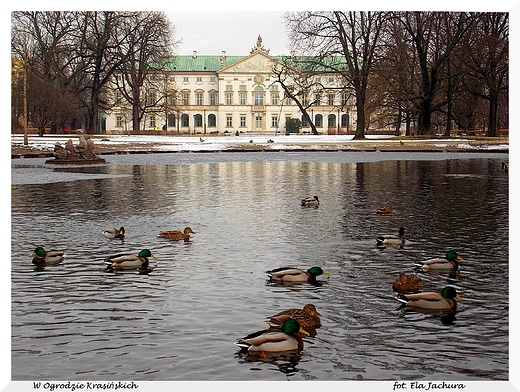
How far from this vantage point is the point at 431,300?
10156 mm

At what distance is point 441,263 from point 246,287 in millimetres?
3716

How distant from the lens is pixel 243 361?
8102 mm

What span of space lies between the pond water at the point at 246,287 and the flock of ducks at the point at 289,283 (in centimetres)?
18

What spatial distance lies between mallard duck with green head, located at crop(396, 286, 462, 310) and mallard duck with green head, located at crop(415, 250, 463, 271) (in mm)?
2213

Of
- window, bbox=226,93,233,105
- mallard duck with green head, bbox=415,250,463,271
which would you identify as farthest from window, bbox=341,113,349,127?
mallard duck with green head, bbox=415,250,463,271

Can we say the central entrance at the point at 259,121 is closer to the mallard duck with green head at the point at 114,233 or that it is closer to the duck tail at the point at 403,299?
the mallard duck with green head at the point at 114,233

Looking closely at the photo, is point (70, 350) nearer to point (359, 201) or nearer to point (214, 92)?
point (359, 201)

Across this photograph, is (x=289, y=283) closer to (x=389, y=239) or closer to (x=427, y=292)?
(x=427, y=292)

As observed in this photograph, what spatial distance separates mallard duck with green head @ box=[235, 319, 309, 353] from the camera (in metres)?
8.30

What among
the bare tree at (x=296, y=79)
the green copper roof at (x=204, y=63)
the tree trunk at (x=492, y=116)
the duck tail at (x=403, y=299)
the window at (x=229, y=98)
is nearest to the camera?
the duck tail at (x=403, y=299)

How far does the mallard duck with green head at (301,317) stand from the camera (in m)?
9.00

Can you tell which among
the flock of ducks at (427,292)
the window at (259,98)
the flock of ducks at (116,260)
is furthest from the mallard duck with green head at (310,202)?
the window at (259,98)

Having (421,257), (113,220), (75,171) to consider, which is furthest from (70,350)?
(75,171)

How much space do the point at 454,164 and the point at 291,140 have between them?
33.3 meters
